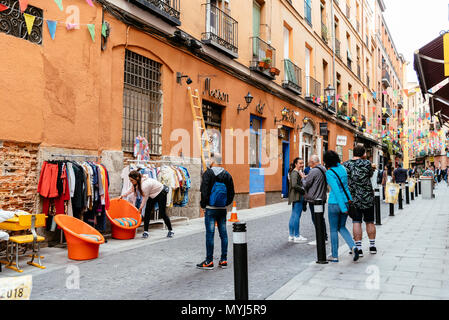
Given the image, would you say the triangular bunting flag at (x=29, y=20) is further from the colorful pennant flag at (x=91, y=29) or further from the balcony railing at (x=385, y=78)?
the balcony railing at (x=385, y=78)

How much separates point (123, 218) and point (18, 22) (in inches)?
157

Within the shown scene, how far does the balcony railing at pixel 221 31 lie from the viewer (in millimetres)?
12194

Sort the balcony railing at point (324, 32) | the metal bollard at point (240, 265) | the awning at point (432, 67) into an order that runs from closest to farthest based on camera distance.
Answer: the metal bollard at point (240, 265) → the awning at point (432, 67) → the balcony railing at point (324, 32)

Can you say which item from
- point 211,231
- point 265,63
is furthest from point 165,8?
point 211,231

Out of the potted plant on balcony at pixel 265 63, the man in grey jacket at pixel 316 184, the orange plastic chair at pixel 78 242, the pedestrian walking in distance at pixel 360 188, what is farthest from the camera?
the potted plant on balcony at pixel 265 63

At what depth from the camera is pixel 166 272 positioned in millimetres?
5461

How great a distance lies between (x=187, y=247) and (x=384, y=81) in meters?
35.3

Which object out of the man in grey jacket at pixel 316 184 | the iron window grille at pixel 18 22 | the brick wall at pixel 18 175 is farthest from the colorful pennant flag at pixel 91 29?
the man in grey jacket at pixel 316 184

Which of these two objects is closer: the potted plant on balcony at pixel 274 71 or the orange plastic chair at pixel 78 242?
the orange plastic chair at pixel 78 242

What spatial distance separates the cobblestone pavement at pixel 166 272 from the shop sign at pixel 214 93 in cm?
544

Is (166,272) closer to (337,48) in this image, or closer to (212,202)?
(212,202)

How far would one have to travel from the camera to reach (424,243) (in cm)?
738
